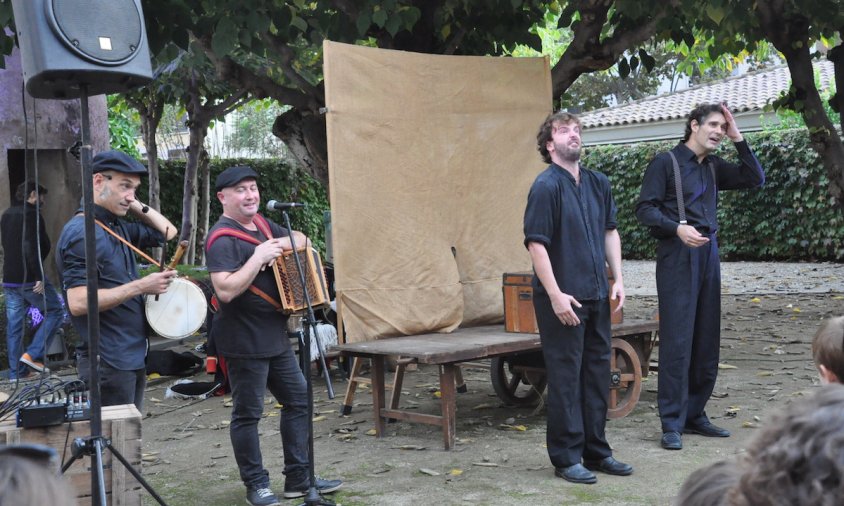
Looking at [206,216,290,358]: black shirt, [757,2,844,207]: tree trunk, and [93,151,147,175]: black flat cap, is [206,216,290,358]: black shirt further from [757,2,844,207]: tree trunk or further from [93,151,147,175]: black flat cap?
[757,2,844,207]: tree trunk

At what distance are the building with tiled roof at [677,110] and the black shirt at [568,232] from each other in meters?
21.4

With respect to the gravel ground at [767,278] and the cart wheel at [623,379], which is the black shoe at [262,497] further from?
the gravel ground at [767,278]

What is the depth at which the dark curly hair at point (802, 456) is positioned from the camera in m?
1.24

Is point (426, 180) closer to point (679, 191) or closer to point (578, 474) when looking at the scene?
point (679, 191)

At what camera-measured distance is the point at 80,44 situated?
13.5 feet

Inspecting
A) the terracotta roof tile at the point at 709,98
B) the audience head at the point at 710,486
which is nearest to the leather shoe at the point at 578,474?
the audience head at the point at 710,486

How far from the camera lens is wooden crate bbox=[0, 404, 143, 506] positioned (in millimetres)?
4379

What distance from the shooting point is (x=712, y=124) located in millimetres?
6039

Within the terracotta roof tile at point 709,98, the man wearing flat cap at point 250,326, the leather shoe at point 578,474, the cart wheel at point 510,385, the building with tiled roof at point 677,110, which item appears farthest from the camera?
the terracotta roof tile at point 709,98

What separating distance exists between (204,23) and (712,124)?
4205mm

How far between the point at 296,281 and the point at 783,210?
54.2 ft

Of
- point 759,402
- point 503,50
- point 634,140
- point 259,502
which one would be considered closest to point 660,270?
point 759,402

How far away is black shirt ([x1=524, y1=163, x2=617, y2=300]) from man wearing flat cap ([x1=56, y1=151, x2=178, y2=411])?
77.0 inches

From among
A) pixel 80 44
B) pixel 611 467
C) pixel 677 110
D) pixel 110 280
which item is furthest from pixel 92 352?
pixel 677 110
